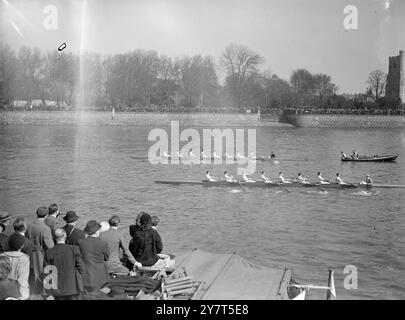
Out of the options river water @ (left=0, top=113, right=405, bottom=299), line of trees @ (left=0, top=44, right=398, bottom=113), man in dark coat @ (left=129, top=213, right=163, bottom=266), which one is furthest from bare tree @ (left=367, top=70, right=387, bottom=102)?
man in dark coat @ (left=129, top=213, right=163, bottom=266)

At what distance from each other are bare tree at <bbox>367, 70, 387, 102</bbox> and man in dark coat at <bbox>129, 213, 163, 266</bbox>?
172ft

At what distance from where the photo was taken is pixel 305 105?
66.9 m

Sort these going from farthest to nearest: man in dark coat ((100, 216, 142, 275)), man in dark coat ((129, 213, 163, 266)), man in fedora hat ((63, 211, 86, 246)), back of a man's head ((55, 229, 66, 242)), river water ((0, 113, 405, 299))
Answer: river water ((0, 113, 405, 299)) < man in dark coat ((129, 213, 163, 266)) < man in dark coat ((100, 216, 142, 275)) < man in fedora hat ((63, 211, 86, 246)) < back of a man's head ((55, 229, 66, 242))

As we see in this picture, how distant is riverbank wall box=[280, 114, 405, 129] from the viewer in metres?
59.3

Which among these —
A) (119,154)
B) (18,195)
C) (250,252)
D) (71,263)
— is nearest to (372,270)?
(250,252)

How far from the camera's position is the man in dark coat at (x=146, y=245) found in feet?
20.9

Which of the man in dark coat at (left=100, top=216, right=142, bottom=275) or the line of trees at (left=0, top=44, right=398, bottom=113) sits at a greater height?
the line of trees at (left=0, top=44, right=398, bottom=113)

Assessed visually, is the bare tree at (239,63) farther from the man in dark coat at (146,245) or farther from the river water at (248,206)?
the man in dark coat at (146,245)

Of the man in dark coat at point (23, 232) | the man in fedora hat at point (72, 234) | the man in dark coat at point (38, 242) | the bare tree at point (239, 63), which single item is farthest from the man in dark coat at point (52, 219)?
the bare tree at point (239, 63)

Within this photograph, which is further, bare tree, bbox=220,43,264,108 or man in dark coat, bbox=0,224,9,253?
bare tree, bbox=220,43,264,108

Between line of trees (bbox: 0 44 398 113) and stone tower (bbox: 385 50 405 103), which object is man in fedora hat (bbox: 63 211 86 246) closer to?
line of trees (bbox: 0 44 398 113)

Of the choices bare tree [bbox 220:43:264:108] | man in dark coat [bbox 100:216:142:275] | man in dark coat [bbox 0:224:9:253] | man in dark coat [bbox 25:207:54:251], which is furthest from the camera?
bare tree [bbox 220:43:264:108]

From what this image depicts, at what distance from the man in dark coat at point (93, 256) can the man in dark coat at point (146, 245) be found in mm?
763

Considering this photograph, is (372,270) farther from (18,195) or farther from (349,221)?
(18,195)
